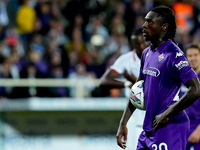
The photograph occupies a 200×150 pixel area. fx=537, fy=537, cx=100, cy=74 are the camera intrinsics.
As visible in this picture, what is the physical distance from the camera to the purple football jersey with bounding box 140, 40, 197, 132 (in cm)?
464

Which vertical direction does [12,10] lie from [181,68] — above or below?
below

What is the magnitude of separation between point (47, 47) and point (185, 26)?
4.36 m

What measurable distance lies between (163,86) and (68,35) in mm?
9592

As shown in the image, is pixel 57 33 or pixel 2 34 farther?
pixel 57 33

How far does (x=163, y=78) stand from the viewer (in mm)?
4719

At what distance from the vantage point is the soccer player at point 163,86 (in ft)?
15.3

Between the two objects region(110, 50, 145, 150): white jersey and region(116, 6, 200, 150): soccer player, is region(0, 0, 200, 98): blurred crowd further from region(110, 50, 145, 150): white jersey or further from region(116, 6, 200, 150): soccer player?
region(116, 6, 200, 150): soccer player

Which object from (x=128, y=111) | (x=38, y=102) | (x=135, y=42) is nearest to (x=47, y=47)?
(x=38, y=102)

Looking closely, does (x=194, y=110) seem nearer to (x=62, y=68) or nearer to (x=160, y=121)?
(x=160, y=121)

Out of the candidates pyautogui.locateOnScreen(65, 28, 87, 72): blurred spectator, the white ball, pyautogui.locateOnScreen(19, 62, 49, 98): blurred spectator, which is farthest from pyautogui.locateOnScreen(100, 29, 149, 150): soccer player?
pyautogui.locateOnScreen(65, 28, 87, 72): blurred spectator

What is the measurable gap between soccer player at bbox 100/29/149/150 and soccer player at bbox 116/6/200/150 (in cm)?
183

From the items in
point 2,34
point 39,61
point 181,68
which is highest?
point 181,68

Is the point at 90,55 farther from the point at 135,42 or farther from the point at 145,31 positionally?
the point at 145,31

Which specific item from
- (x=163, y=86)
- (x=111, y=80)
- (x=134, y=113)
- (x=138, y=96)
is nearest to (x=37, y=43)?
(x=111, y=80)
